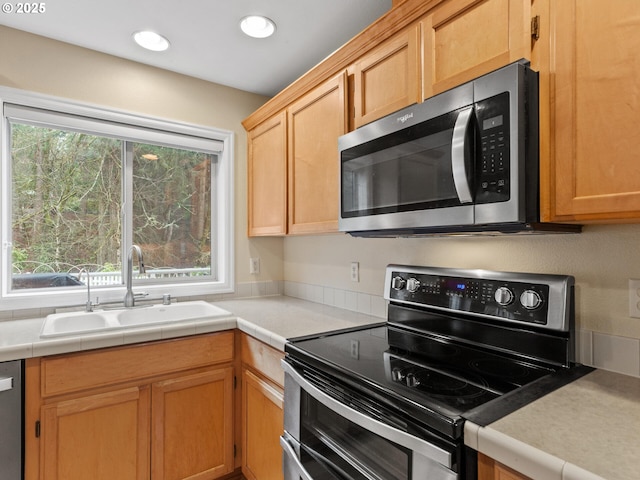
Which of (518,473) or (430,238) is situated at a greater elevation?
(430,238)

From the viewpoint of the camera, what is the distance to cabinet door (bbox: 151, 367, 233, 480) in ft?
5.64

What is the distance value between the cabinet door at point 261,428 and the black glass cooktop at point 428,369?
39 centimetres

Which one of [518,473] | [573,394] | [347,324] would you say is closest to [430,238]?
[347,324]

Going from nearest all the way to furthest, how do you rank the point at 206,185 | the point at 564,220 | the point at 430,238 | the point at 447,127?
1. the point at 564,220
2. the point at 447,127
3. the point at 430,238
4. the point at 206,185

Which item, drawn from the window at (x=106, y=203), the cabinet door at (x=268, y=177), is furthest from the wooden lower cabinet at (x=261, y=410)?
the window at (x=106, y=203)

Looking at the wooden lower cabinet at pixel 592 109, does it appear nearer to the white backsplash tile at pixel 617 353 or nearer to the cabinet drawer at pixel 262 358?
the white backsplash tile at pixel 617 353

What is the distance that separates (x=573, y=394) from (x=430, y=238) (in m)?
0.82

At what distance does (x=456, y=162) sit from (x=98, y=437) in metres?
1.81

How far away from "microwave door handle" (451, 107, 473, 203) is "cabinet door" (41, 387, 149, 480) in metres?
1.60

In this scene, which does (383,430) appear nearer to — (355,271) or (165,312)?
Answer: (355,271)

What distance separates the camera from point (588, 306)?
113cm

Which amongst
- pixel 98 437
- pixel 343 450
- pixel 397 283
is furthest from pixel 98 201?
pixel 343 450

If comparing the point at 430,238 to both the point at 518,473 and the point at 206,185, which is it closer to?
the point at 518,473

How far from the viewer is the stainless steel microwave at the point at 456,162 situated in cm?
96
